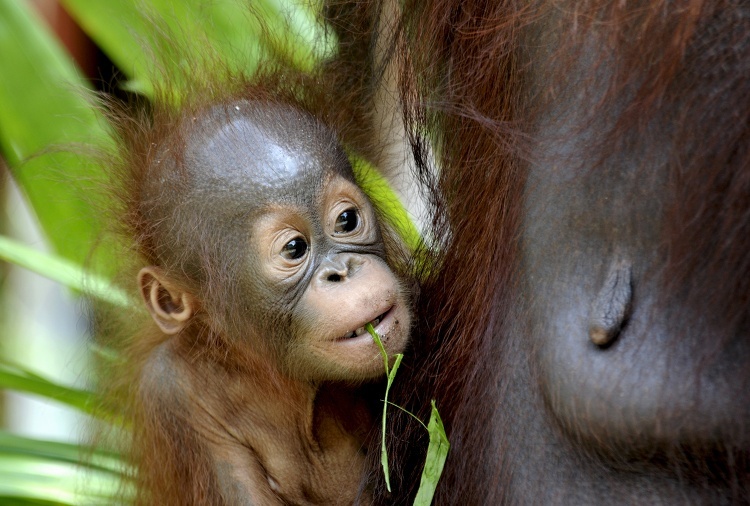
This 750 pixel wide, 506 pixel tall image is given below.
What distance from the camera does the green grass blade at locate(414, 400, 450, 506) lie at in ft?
5.44

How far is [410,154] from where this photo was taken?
2012mm

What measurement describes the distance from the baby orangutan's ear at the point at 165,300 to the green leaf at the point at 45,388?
1.52ft

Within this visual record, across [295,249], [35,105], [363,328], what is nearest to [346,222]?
[295,249]

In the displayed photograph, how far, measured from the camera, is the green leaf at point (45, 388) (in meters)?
2.47

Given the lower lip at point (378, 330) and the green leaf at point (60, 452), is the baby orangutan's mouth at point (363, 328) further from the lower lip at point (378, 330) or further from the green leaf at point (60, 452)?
the green leaf at point (60, 452)

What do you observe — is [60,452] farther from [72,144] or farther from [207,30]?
[207,30]

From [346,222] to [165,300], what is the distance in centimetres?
45

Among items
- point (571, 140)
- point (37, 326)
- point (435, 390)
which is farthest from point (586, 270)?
point (37, 326)

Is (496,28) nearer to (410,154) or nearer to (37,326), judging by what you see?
(410,154)

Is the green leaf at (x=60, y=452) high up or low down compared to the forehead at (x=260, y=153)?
down

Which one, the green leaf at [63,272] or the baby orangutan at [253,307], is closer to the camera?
the baby orangutan at [253,307]

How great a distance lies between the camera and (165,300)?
2.12 m

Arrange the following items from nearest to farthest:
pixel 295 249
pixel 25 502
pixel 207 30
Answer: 1. pixel 295 249
2. pixel 25 502
3. pixel 207 30

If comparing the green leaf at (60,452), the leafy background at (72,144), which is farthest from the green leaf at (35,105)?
the green leaf at (60,452)
